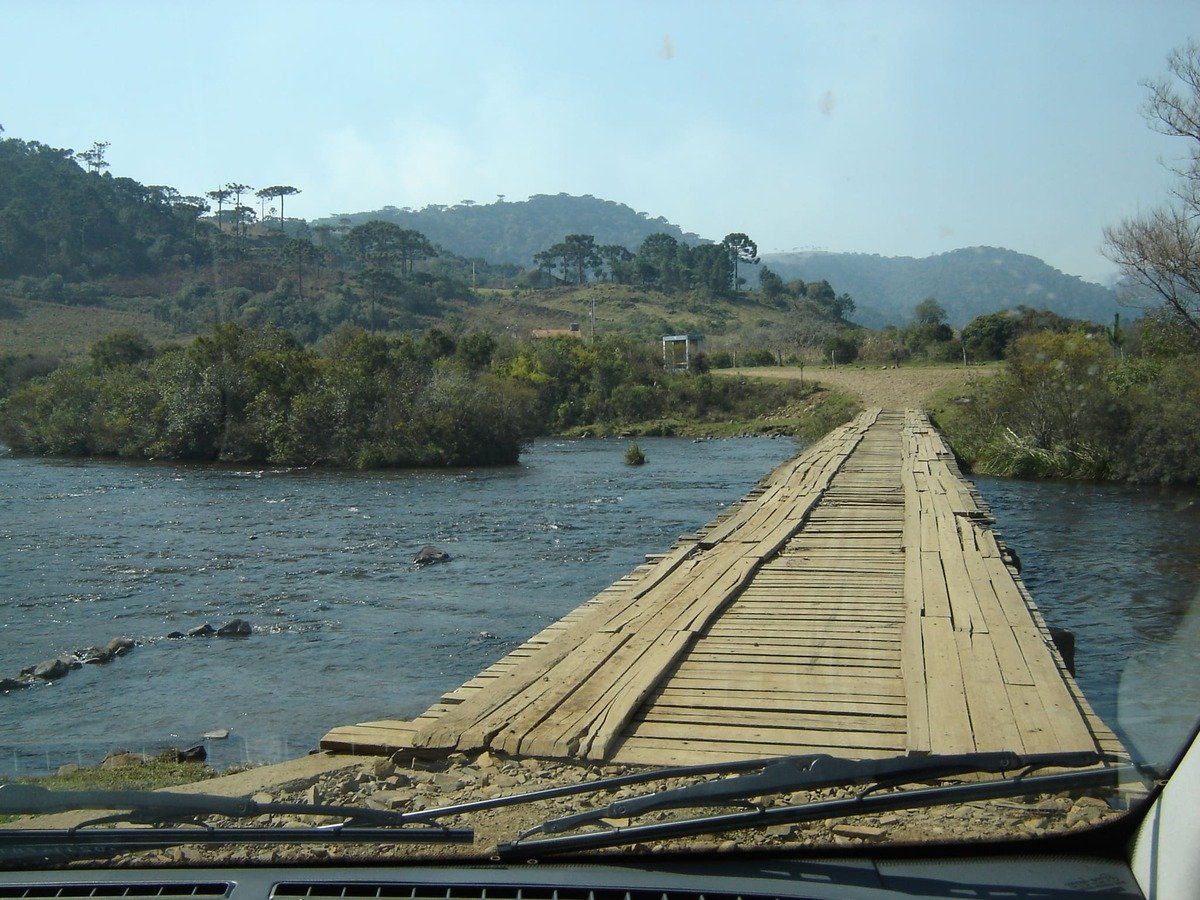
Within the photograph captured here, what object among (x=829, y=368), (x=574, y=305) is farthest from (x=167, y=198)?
(x=829, y=368)

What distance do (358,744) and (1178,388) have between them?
69.7 ft

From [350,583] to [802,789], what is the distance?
1156cm

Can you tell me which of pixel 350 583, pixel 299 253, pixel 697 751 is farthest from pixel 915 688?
pixel 299 253

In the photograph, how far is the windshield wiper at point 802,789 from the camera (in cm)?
267

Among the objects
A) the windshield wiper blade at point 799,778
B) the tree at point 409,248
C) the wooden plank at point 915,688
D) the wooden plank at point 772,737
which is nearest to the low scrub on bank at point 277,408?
the wooden plank at point 915,688

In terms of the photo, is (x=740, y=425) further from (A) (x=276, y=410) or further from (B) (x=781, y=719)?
(B) (x=781, y=719)

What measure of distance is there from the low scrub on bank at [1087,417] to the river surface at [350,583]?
1199 millimetres

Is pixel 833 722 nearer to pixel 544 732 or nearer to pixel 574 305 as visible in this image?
pixel 544 732

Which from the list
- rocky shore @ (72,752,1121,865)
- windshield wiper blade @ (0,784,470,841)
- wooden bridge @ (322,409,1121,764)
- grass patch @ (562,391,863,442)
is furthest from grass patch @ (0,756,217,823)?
grass patch @ (562,391,863,442)

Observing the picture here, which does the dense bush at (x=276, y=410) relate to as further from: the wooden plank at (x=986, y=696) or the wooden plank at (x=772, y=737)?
the wooden plank at (x=772, y=737)

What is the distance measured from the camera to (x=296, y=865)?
8.70ft

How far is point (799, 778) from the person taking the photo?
9.55 ft

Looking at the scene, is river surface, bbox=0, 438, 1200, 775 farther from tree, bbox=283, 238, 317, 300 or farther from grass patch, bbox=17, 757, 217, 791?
tree, bbox=283, 238, 317, 300

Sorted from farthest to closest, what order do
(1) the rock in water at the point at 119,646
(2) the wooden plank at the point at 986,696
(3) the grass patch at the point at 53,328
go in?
1. (3) the grass patch at the point at 53,328
2. (1) the rock in water at the point at 119,646
3. (2) the wooden plank at the point at 986,696
